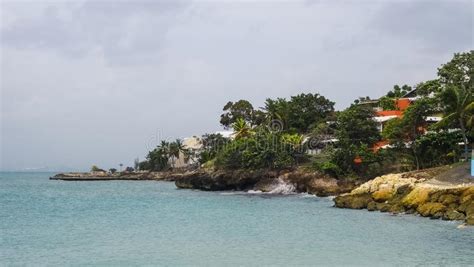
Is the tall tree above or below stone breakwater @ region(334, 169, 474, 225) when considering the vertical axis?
above

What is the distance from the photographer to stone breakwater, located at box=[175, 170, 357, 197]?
5126cm

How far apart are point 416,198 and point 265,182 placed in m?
27.5

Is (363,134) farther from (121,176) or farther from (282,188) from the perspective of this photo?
(121,176)

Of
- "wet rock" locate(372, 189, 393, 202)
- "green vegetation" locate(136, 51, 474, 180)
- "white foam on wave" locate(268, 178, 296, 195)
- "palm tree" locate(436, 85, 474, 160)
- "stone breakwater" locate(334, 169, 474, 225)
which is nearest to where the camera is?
"stone breakwater" locate(334, 169, 474, 225)

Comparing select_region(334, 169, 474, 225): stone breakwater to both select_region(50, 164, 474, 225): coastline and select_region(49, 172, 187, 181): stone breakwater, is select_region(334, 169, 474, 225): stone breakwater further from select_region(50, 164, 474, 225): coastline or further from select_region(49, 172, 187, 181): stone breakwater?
Result: select_region(49, 172, 187, 181): stone breakwater

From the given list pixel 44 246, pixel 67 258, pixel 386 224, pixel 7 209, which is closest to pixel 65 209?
pixel 7 209

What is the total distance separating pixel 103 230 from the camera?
1049 inches

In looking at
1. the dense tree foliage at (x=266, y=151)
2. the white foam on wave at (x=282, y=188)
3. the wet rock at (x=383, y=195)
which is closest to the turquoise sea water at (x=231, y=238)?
the wet rock at (x=383, y=195)

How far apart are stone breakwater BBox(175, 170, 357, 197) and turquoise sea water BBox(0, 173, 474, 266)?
48.5ft

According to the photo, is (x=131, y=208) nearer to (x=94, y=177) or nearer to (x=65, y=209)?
(x=65, y=209)

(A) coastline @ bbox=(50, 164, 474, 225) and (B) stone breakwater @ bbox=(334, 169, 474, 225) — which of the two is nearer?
(B) stone breakwater @ bbox=(334, 169, 474, 225)

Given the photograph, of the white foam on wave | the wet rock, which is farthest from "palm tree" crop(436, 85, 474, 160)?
the white foam on wave

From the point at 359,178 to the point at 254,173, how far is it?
13609 mm

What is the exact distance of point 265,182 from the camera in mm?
58594
